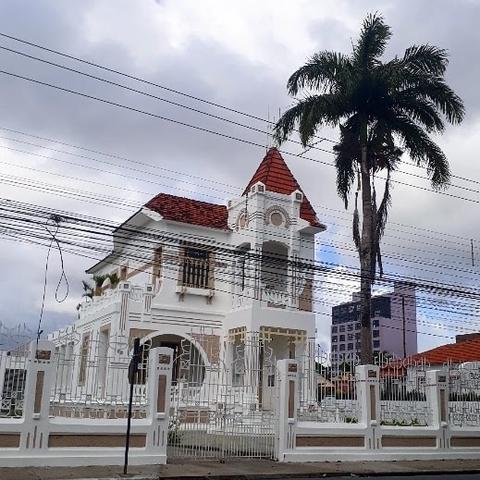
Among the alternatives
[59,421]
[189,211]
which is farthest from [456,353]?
[59,421]

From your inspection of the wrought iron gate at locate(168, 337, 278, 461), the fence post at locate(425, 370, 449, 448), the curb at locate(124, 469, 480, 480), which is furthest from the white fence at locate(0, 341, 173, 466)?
the fence post at locate(425, 370, 449, 448)

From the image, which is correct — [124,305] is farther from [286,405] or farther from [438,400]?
[438,400]

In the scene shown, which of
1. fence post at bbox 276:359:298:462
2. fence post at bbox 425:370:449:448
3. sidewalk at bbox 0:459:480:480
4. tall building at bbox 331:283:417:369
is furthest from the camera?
tall building at bbox 331:283:417:369

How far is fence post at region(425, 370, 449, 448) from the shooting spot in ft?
57.4

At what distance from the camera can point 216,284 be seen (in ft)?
86.7

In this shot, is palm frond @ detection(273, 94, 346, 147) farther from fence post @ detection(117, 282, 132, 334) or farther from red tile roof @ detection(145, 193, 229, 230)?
fence post @ detection(117, 282, 132, 334)

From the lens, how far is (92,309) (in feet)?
88.8

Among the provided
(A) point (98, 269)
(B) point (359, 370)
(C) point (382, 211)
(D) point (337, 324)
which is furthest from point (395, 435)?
(D) point (337, 324)

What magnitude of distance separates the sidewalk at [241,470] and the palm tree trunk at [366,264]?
4847 mm

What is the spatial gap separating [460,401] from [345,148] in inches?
371

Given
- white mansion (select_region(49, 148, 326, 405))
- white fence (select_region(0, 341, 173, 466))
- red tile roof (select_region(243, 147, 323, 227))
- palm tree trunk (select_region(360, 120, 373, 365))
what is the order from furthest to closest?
red tile roof (select_region(243, 147, 323, 227)) < white mansion (select_region(49, 148, 326, 405)) < palm tree trunk (select_region(360, 120, 373, 365)) < white fence (select_region(0, 341, 173, 466))

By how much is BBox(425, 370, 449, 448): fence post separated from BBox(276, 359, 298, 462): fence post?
14.7 ft

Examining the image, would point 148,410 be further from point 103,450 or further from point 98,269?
point 98,269

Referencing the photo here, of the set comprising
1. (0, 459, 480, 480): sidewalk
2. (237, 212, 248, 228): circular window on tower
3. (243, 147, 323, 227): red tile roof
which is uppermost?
(243, 147, 323, 227): red tile roof
